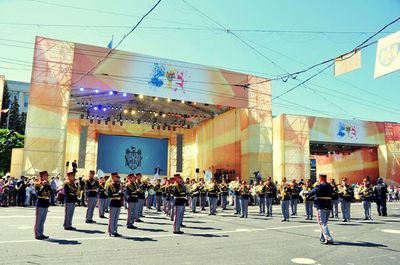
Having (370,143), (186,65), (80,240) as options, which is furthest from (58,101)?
(370,143)

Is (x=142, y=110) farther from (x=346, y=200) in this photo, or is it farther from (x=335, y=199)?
(x=346, y=200)

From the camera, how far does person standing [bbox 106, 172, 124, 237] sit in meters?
10.1

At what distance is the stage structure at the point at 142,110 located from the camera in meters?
26.3

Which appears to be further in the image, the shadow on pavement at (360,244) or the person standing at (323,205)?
the person standing at (323,205)

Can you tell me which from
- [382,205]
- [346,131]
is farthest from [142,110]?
[382,205]

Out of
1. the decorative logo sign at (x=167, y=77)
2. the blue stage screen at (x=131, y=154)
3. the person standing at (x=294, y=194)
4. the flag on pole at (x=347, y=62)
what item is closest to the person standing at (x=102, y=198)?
the person standing at (x=294, y=194)

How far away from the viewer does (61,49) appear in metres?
26.9

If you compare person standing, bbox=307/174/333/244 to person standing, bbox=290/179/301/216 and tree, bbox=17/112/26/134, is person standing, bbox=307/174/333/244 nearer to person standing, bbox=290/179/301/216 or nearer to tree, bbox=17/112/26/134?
person standing, bbox=290/179/301/216

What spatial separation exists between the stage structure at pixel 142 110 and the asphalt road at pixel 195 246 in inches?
489

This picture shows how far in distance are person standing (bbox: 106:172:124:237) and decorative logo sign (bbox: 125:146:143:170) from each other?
33.3 m

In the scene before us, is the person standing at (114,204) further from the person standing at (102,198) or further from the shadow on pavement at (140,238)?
the person standing at (102,198)

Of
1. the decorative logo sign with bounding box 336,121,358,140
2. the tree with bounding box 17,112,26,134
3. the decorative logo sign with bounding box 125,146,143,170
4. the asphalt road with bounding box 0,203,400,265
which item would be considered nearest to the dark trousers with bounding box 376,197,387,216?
the asphalt road with bounding box 0,203,400,265

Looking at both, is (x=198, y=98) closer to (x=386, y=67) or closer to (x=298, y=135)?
(x=298, y=135)

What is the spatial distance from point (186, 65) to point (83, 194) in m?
14.4
